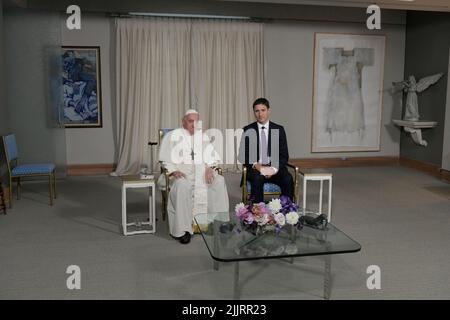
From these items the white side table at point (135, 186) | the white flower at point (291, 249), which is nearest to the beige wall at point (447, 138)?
the white side table at point (135, 186)

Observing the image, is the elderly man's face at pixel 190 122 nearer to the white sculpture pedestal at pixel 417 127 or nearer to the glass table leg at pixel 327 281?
the glass table leg at pixel 327 281

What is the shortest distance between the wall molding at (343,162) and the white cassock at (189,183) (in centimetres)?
378

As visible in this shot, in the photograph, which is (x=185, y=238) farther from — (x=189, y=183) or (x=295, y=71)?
(x=295, y=71)

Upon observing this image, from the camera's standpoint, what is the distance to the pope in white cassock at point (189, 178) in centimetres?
446

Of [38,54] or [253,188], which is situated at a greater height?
[38,54]

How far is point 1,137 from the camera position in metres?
5.91

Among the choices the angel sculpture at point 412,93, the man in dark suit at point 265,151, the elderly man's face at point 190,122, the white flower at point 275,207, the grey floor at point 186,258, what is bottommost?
the grey floor at point 186,258

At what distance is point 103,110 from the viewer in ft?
25.3

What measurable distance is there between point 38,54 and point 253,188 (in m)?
4.08

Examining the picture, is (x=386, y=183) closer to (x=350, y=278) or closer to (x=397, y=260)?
(x=397, y=260)

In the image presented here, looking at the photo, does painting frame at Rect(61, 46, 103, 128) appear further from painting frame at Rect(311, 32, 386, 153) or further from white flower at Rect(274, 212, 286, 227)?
white flower at Rect(274, 212, 286, 227)

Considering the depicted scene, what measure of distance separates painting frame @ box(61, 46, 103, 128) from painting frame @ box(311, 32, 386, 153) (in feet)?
12.1
